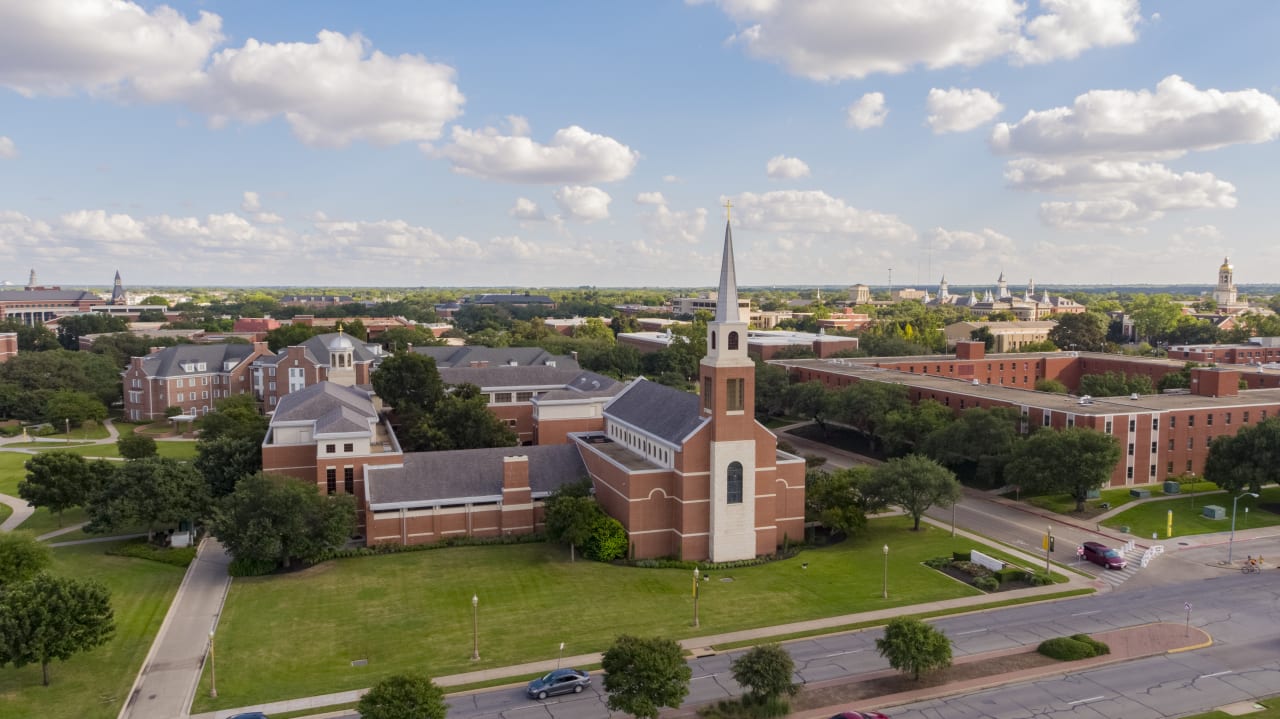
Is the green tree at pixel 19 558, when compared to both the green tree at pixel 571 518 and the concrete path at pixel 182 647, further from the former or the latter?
the green tree at pixel 571 518

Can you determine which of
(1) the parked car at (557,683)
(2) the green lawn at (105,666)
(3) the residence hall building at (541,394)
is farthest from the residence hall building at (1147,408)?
(2) the green lawn at (105,666)

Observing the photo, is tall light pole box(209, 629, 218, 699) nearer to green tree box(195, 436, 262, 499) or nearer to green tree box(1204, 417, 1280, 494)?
green tree box(195, 436, 262, 499)

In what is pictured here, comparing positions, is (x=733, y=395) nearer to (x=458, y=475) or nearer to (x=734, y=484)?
(x=734, y=484)

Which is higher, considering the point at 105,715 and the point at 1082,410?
the point at 1082,410

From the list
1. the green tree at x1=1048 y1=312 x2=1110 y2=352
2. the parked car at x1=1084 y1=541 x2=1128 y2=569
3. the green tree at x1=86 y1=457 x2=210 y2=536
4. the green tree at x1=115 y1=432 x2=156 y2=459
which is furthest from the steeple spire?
the green tree at x1=1048 y1=312 x2=1110 y2=352

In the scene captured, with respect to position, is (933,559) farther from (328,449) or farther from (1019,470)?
(328,449)

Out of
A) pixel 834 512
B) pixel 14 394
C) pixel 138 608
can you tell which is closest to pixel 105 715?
pixel 138 608
